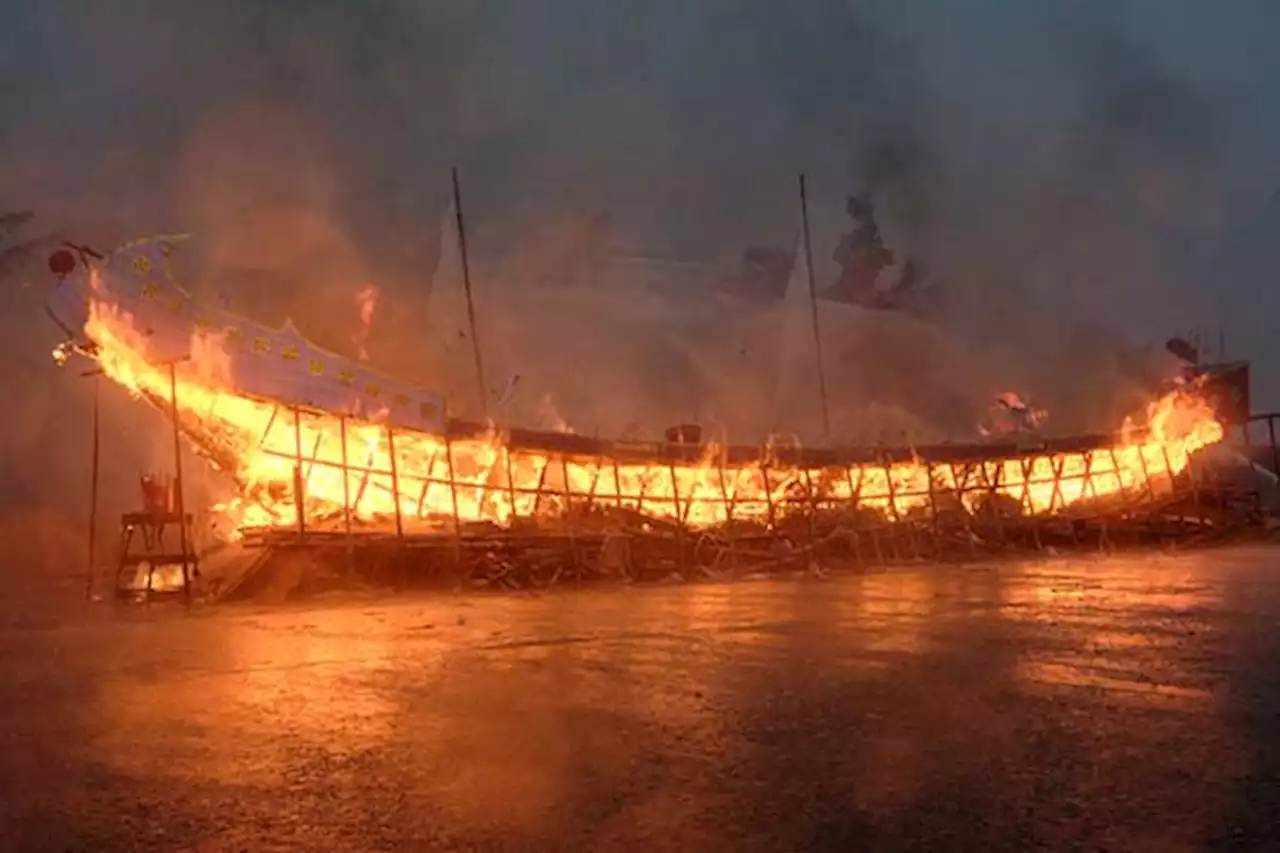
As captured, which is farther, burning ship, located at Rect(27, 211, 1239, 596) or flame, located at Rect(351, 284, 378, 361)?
flame, located at Rect(351, 284, 378, 361)

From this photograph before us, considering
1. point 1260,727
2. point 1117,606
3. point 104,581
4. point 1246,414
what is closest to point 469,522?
point 104,581

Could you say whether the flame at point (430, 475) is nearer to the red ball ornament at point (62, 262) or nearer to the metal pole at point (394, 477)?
the metal pole at point (394, 477)

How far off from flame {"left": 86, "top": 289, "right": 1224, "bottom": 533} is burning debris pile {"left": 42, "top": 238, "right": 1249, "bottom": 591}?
35 millimetres

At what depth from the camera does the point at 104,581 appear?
22406 millimetres

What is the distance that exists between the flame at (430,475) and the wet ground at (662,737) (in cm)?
669

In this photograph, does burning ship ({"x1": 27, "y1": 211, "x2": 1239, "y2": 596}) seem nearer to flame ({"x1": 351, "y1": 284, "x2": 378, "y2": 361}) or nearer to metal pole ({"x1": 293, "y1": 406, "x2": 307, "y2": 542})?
metal pole ({"x1": 293, "y1": 406, "x2": 307, "y2": 542})

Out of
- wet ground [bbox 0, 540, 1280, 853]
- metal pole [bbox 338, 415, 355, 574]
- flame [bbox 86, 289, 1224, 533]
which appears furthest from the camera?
metal pole [bbox 338, 415, 355, 574]

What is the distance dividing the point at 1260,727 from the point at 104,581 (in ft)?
74.1

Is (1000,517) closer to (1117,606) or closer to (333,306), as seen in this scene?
(1117,606)

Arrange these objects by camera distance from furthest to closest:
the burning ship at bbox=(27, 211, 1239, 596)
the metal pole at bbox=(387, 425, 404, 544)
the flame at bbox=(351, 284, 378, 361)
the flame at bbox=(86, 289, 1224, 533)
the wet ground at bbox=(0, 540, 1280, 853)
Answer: the flame at bbox=(351, 284, 378, 361)
the metal pole at bbox=(387, 425, 404, 544)
the flame at bbox=(86, 289, 1224, 533)
the burning ship at bbox=(27, 211, 1239, 596)
the wet ground at bbox=(0, 540, 1280, 853)

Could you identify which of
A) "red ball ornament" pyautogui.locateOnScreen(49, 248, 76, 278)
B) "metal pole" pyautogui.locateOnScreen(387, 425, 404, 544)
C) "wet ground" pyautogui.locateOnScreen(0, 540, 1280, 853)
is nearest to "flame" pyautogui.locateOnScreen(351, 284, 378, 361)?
"metal pole" pyautogui.locateOnScreen(387, 425, 404, 544)

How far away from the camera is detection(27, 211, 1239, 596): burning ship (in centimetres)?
1638

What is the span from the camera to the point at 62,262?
51.2ft

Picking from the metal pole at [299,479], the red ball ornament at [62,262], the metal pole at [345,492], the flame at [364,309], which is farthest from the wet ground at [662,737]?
the flame at [364,309]
